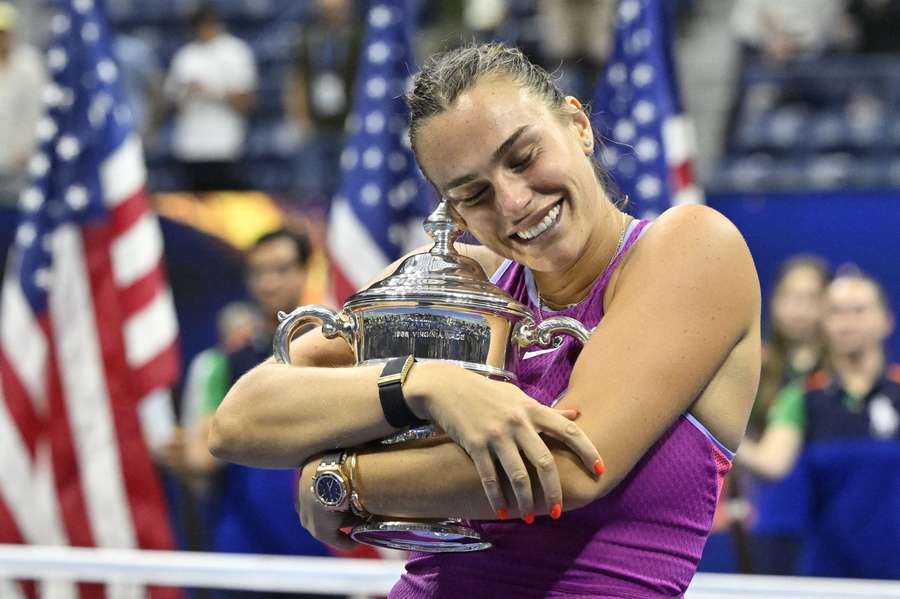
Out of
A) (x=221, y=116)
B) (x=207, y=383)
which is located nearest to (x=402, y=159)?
(x=207, y=383)

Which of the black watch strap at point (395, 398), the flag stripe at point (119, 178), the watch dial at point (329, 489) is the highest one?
the black watch strap at point (395, 398)

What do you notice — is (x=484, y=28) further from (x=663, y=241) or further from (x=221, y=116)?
(x=663, y=241)

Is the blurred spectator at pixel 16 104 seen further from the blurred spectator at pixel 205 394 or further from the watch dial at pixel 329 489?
the watch dial at pixel 329 489

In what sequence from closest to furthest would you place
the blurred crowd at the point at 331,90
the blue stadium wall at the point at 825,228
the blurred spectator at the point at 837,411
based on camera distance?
the blurred spectator at the point at 837,411, the blue stadium wall at the point at 825,228, the blurred crowd at the point at 331,90

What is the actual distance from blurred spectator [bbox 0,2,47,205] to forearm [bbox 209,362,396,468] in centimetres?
590

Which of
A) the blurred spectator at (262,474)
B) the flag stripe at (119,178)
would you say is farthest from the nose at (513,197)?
the flag stripe at (119,178)

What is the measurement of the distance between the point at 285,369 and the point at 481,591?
0.99 feet

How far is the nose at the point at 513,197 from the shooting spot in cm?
138

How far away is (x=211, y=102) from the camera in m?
7.41

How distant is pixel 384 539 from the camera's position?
4.57 feet

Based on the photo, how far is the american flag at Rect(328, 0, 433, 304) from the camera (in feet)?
13.2

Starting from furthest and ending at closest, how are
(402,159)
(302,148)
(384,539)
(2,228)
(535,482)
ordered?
(302,148)
(2,228)
(402,159)
(384,539)
(535,482)

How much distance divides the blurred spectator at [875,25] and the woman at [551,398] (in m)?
6.14

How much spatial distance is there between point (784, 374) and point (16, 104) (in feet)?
14.5
